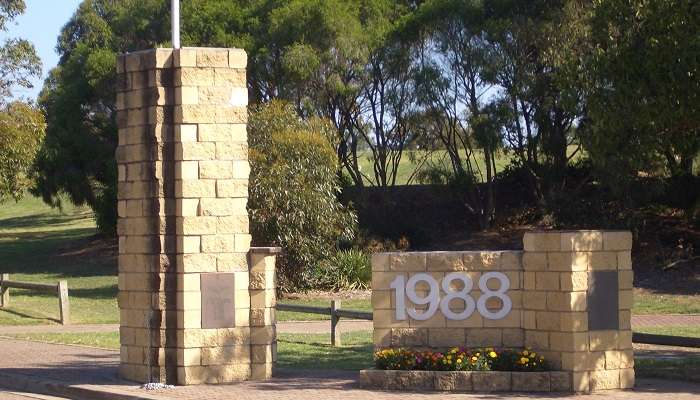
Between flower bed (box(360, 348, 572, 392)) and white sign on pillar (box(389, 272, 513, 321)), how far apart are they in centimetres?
50

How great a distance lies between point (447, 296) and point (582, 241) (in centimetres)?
203

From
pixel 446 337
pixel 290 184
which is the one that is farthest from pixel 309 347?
pixel 290 184

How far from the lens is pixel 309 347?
68.9ft

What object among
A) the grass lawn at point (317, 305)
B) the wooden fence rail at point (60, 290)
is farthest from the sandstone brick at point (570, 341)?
the wooden fence rail at point (60, 290)

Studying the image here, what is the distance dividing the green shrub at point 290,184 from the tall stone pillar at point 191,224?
15.1m

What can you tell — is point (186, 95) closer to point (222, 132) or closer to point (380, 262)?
point (222, 132)

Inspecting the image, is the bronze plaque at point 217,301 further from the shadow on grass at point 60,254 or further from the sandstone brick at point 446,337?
the shadow on grass at point 60,254

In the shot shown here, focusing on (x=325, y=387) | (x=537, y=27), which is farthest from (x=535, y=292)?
(x=537, y=27)

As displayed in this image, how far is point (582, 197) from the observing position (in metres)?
38.5

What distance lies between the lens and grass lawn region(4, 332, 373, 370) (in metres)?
18.0

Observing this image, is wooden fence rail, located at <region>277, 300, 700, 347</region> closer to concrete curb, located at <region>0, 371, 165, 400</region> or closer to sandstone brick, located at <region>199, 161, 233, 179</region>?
sandstone brick, located at <region>199, 161, 233, 179</region>

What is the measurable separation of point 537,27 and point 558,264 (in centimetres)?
2511

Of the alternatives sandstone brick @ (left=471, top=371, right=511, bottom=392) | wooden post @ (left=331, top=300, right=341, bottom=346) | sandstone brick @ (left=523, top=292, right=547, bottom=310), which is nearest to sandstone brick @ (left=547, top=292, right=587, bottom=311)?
sandstone brick @ (left=523, top=292, right=547, bottom=310)

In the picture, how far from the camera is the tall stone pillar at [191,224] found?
1518 centimetres
